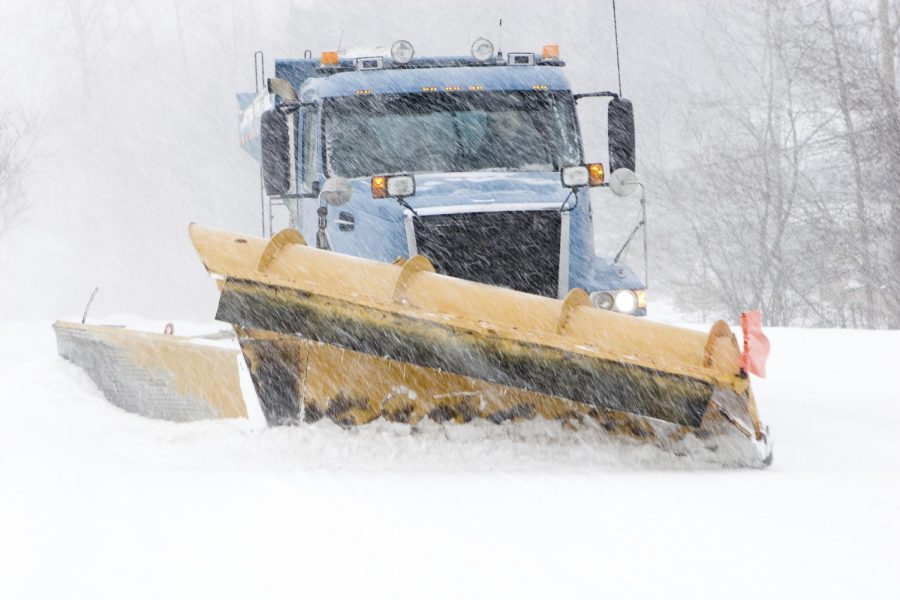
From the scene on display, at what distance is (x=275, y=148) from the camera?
274 inches

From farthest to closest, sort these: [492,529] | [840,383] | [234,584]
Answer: [840,383]
[492,529]
[234,584]

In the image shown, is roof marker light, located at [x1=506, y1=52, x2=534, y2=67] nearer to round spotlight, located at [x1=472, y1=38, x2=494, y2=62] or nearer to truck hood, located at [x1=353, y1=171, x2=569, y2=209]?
round spotlight, located at [x1=472, y1=38, x2=494, y2=62]

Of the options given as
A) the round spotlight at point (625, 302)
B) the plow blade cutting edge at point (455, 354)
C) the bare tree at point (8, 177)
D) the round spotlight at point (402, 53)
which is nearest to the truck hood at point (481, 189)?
the round spotlight at point (625, 302)

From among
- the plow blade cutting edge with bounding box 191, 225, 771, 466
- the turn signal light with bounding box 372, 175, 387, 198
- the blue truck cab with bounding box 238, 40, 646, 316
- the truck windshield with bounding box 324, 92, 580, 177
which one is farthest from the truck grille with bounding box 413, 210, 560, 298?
the plow blade cutting edge with bounding box 191, 225, 771, 466

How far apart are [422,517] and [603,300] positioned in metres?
2.61

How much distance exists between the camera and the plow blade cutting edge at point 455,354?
415 cm

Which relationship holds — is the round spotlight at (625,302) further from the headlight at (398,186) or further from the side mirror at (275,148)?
the side mirror at (275,148)

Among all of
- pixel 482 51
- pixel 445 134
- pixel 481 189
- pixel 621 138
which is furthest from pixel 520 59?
pixel 481 189

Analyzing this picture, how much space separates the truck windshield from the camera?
22.1 ft

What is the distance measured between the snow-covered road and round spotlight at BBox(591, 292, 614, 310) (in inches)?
46.1

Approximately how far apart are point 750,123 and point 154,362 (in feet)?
58.5

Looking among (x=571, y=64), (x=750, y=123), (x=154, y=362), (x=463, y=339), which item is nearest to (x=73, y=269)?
(x=571, y=64)

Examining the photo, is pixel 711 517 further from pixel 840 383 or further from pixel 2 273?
pixel 2 273

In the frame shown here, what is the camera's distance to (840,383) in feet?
26.6
